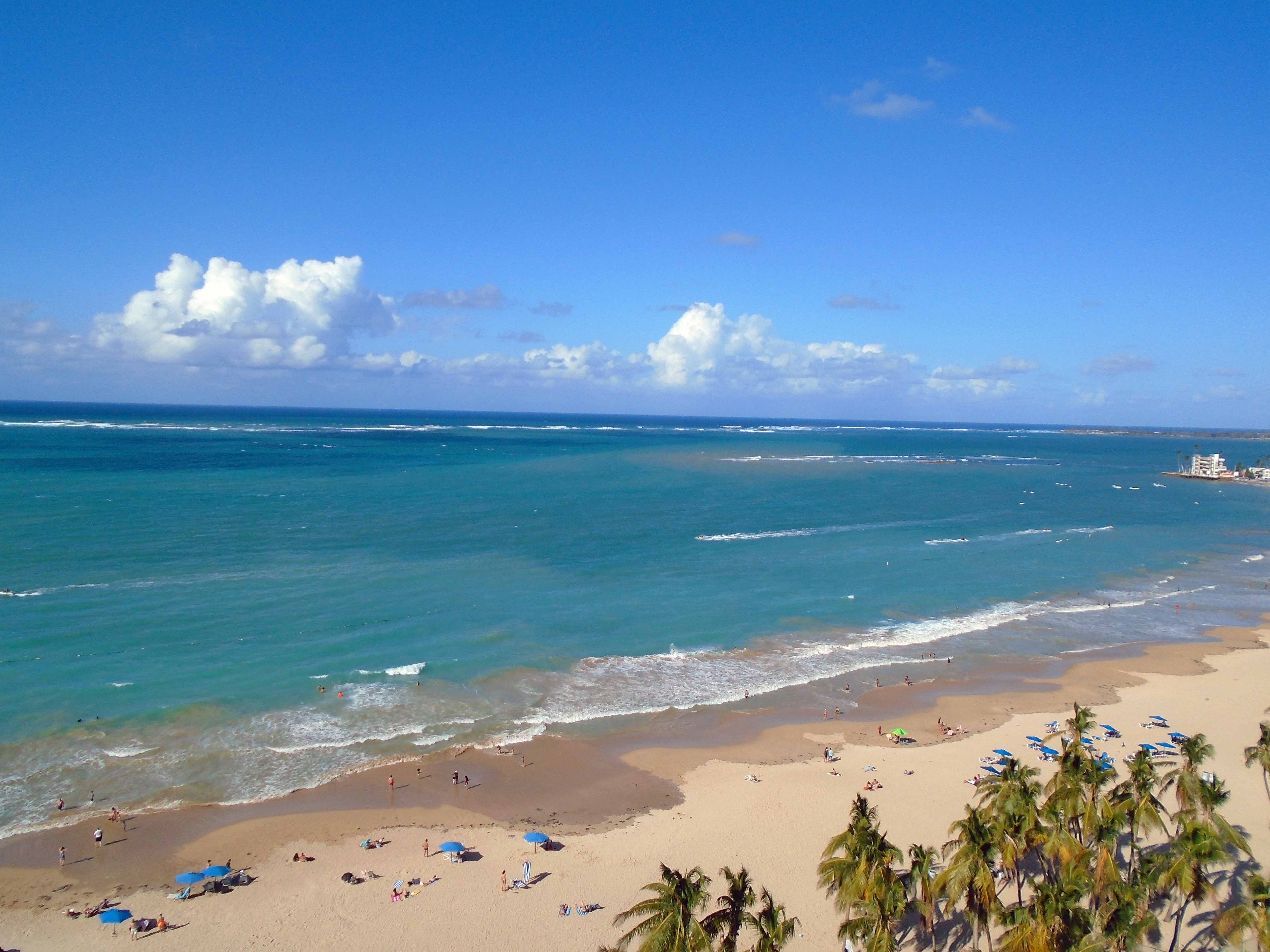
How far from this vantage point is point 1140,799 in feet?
76.4

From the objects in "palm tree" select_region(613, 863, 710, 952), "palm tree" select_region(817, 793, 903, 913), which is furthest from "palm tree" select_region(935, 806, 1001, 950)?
"palm tree" select_region(613, 863, 710, 952)

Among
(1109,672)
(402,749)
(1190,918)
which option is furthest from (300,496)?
(1190,918)

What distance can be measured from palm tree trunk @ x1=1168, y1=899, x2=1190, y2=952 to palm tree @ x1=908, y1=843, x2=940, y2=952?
258 inches

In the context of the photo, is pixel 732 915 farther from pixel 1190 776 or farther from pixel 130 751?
pixel 130 751

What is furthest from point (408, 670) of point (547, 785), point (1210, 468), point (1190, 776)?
point (1210, 468)

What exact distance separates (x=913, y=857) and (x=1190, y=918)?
9.34 m

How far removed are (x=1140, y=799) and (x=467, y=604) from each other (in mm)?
43283

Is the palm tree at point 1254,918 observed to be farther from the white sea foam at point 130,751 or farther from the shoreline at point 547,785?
A: the white sea foam at point 130,751

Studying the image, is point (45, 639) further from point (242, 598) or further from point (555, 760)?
point (555, 760)

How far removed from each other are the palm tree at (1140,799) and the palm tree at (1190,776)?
27.5 inches

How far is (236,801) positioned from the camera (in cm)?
3164

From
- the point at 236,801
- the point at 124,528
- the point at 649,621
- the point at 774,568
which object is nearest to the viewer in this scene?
the point at 236,801

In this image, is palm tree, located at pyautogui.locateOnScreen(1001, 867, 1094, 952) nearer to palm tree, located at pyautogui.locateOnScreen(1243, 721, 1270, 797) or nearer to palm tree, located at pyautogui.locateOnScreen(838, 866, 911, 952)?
palm tree, located at pyautogui.locateOnScreen(838, 866, 911, 952)

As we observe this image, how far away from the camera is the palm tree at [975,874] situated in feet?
67.6
